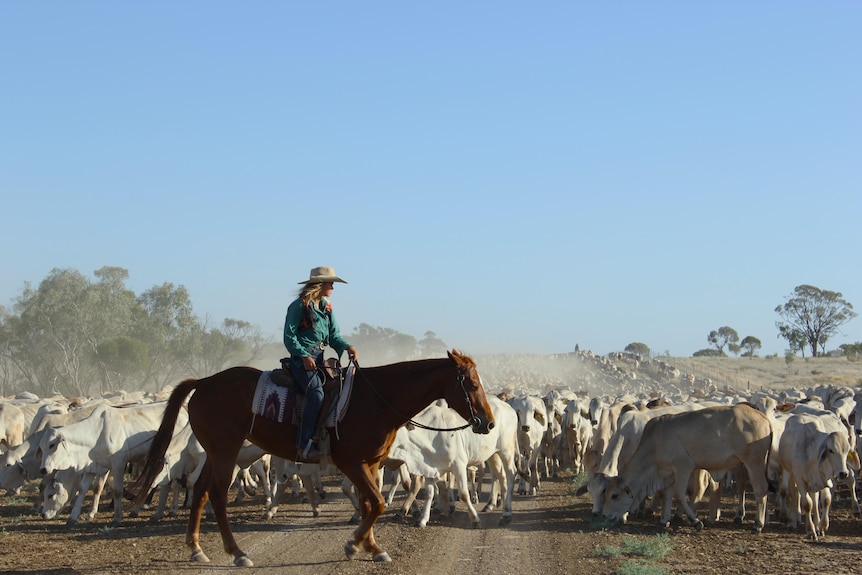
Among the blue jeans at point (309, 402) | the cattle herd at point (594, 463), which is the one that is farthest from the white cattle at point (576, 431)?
the blue jeans at point (309, 402)

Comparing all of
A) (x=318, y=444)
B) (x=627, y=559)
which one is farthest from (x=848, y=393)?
(x=318, y=444)

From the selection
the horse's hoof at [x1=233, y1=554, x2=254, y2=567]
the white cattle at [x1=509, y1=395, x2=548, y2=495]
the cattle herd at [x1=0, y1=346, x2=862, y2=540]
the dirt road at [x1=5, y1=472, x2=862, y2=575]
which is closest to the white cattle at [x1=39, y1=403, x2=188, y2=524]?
the cattle herd at [x1=0, y1=346, x2=862, y2=540]

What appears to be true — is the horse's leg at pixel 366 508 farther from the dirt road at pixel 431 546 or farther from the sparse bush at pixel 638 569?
the sparse bush at pixel 638 569

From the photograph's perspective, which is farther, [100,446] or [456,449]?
[100,446]

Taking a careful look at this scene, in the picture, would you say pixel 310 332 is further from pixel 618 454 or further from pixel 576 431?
pixel 576 431

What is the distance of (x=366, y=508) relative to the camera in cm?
1043

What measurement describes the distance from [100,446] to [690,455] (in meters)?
10.1

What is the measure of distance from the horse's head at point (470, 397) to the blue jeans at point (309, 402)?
1525 millimetres

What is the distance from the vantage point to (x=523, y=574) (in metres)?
10.8

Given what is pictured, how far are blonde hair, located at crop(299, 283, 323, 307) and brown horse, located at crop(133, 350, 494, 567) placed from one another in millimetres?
1051

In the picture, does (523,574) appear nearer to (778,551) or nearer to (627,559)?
(627,559)

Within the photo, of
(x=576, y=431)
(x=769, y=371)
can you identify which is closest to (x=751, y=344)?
(x=769, y=371)

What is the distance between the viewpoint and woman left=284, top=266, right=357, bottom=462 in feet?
34.8

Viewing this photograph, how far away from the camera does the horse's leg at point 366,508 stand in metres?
10.4
